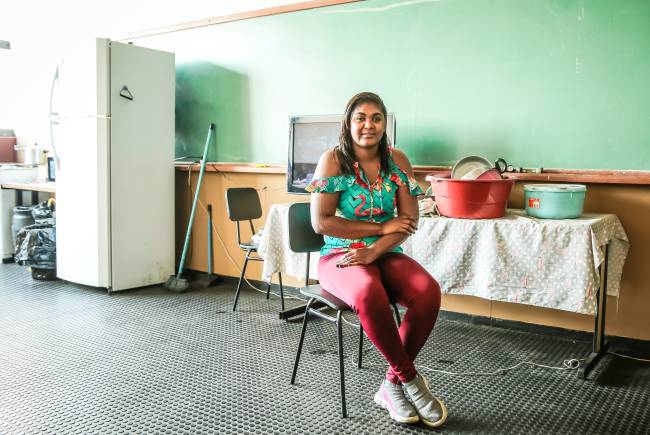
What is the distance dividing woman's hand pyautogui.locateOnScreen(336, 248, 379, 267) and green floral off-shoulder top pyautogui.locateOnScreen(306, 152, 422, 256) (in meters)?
0.08

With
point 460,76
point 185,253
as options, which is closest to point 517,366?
point 460,76

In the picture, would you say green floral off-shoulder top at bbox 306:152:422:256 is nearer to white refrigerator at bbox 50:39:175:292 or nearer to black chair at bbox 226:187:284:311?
black chair at bbox 226:187:284:311

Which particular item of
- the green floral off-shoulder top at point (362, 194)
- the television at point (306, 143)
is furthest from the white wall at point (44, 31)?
the green floral off-shoulder top at point (362, 194)

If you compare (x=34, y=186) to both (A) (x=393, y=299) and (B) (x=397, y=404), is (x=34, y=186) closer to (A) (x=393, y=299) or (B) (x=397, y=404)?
(A) (x=393, y=299)

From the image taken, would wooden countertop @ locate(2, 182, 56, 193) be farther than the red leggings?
Yes

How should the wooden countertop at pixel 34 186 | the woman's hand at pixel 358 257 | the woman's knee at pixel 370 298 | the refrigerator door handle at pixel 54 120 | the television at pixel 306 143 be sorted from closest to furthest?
the woman's knee at pixel 370 298 → the woman's hand at pixel 358 257 → the television at pixel 306 143 → the refrigerator door handle at pixel 54 120 → the wooden countertop at pixel 34 186

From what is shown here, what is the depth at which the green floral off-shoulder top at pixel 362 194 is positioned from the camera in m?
2.21

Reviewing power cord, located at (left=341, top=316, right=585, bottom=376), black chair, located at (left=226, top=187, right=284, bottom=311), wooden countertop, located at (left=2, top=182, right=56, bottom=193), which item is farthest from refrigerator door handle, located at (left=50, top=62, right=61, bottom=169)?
power cord, located at (left=341, top=316, right=585, bottom=376)

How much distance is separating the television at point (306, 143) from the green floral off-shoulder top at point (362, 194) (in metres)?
1.17

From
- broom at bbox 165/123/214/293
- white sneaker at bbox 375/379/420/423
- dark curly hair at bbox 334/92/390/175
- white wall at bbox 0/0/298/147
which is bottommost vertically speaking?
white sneaker at bbox 375/379/420/423

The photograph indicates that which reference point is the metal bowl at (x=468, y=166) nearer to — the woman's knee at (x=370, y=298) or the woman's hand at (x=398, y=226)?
the woman's hand at (x=398, y=226)

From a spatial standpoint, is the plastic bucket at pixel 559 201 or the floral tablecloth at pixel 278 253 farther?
the floral tablecloth at pixel 278 253

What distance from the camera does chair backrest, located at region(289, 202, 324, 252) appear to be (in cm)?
253

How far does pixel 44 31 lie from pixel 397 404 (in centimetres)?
532
